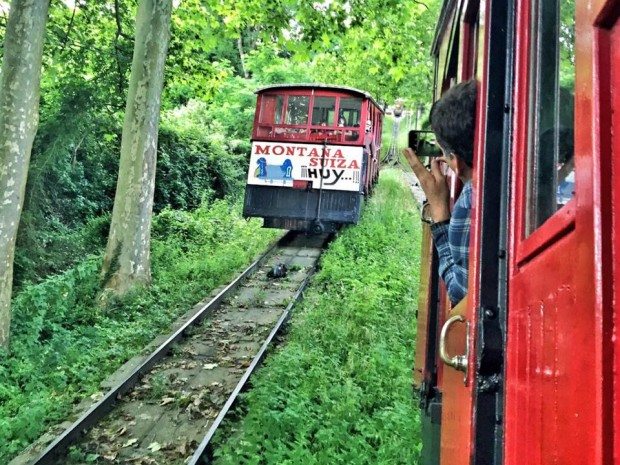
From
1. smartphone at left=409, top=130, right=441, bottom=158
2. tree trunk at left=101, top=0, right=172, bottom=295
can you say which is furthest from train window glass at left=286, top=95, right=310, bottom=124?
smartphone at left=409, top=130, right=441, bottom=158

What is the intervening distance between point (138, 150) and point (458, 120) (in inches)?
271

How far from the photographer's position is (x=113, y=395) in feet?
16.0

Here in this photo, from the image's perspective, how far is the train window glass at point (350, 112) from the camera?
38.8ft

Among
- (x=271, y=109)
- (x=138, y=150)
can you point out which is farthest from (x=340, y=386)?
(x=271, y=109)

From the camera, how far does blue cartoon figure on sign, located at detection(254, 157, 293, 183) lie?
448 inches

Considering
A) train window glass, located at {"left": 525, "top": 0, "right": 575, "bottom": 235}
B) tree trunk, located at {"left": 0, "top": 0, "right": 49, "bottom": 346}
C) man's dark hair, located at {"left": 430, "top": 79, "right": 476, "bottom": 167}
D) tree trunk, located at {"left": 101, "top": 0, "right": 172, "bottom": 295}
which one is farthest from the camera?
tree trunk, located at {"left": 101, "top": 0, "right": 172, "bottom": 295}

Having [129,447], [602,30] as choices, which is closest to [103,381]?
[129,447]

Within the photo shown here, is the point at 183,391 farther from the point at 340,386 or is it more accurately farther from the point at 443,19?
the point at 443,19

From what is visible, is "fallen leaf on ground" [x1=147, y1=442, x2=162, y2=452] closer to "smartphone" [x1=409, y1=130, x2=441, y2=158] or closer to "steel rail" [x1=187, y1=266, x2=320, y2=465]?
"steel rail" [x1=187, y1=266, x2=320, y2=465]

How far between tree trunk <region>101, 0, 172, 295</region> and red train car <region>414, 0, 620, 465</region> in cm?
672

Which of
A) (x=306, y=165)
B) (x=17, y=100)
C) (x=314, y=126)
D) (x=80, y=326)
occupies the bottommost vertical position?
(x=80, y=326)

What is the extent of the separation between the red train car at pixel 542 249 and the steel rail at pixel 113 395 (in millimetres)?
3329

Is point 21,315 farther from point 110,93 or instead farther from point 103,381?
point 110,93

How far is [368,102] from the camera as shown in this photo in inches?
481
